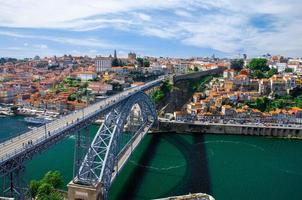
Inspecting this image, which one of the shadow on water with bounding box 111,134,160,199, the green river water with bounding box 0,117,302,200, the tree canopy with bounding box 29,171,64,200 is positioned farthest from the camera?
the green river water with bounding box 0,117,302,200

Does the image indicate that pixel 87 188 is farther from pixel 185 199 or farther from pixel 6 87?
pixel 6 87

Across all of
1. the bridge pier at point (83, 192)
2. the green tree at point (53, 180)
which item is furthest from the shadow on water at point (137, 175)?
the green tree at point (53, 180)

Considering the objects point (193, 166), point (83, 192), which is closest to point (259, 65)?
point (193, 166)

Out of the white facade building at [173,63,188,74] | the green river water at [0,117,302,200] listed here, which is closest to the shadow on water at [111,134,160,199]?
the green river water at [0,117,302,200]

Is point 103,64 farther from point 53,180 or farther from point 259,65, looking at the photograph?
point 53,180

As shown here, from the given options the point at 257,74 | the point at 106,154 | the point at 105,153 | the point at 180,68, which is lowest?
the point at 105,153

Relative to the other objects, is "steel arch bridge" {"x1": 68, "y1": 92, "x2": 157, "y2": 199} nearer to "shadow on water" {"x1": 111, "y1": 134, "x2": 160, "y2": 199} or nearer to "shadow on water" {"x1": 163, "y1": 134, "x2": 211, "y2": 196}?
"shadow on water" {"x1": 111, "y1": 134, "x2": 160, "y2": 199}

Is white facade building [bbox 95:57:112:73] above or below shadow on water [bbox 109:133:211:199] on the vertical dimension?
above

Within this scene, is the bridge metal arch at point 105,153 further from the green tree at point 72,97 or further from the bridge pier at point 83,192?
the green tree at point 72,97
